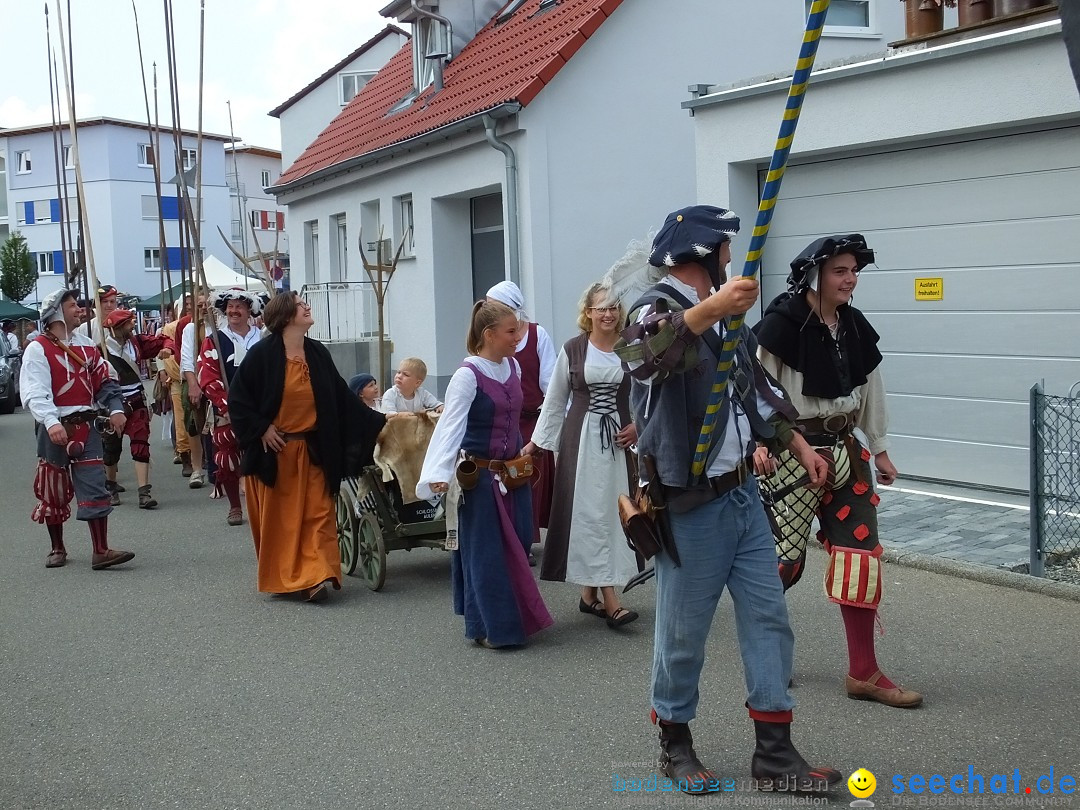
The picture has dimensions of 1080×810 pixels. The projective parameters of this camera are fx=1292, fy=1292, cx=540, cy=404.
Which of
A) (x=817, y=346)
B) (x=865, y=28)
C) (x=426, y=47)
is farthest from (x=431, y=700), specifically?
(x=426, y=47)

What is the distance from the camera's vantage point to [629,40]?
52.1ft

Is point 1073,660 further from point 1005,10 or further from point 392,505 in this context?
point 1005,10

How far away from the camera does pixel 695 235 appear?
165 inches

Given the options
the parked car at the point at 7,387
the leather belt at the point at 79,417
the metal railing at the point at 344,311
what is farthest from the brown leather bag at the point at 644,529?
the parked car at the point at 7,387

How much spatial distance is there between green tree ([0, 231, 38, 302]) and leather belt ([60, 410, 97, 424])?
58.1 metres

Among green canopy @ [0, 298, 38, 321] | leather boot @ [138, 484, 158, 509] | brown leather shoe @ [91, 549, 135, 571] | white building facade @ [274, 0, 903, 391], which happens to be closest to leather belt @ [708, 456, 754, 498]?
brown leather shoe @ [91, 549, 135, 571]

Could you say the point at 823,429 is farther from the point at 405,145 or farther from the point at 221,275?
the point at 221,275

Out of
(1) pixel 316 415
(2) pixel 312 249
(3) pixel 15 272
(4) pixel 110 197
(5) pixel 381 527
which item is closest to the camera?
(1) pixel 316 415

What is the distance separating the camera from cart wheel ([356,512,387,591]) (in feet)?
25.7

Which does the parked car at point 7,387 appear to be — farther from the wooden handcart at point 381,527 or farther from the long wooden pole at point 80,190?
the wooden handcart at point 381,527

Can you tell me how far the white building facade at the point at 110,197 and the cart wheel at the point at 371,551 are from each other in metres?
56.1

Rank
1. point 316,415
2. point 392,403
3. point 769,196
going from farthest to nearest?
point 392,403 < point 316,415 < point 769,196

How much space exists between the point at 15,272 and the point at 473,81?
5114cm

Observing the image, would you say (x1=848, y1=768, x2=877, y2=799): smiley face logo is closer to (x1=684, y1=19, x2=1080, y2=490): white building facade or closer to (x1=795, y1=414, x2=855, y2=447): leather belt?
(x1=795, y1=414, x2=855, y2=447): leather belt
